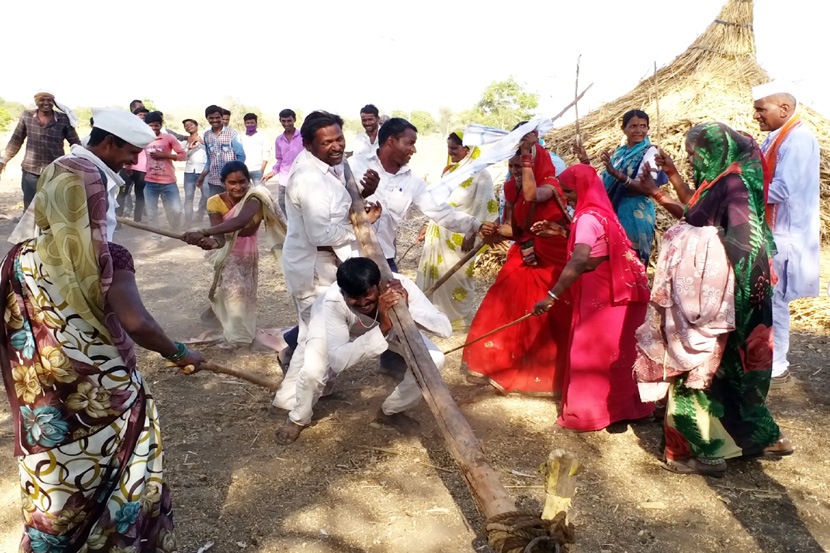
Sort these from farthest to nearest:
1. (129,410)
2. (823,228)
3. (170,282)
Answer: (823,228)
(170,282)
(129,410)

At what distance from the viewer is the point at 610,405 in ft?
13.9

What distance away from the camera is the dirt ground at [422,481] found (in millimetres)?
3168

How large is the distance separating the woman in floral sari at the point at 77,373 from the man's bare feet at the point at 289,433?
4.82 ft

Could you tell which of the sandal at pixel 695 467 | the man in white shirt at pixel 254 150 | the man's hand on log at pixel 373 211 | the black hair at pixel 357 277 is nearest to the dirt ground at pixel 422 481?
the sandal at pixel 695 467

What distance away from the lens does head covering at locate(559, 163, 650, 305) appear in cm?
412

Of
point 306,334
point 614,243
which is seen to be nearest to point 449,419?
point 306,334

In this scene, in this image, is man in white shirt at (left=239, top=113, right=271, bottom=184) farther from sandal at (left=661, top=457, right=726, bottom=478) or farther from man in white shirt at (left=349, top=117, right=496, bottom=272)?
sandal at (left=661, top=457, right=726, bottom=478)

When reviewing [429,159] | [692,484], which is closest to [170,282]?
[692,484]

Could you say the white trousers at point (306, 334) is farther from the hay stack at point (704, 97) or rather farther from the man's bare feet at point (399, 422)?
the hay stack at point (704, 97)

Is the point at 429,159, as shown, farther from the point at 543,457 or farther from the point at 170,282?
the point at 543,457

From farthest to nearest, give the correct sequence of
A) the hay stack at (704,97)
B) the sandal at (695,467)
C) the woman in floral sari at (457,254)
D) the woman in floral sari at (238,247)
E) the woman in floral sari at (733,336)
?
1. the hay stack at (704,97)
2. the woman in floral sari at (457,254)
3. the woman in floral sari at (238,247)
4. the sandal at (695,467)
5. the woman in floral sari at (733,336)

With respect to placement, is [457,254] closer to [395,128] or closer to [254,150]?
[395,128]

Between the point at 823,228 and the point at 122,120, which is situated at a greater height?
the point at 122,120

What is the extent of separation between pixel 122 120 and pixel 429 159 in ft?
58.8
